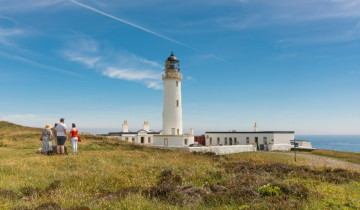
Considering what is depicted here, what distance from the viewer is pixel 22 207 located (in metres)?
6.29

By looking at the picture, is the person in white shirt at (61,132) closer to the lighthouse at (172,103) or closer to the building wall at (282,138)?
the lighthouse at (172,103)

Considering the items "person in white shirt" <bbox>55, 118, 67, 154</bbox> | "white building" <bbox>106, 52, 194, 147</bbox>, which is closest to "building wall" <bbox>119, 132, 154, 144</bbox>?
"white building" <bbox>106, 52, 194, 147</bbox>

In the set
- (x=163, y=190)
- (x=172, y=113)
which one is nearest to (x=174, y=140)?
(x=172, y=113)

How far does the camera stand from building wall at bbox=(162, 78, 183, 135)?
37.7m

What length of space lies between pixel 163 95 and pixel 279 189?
3192 cm

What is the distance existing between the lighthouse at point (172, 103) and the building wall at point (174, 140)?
89cm

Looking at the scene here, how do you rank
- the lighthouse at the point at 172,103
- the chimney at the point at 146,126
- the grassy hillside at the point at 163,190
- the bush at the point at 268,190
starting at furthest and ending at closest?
the chimney at the point at 146,126 < the lighthouse at the point at 172,103 < the bush at the point at 268,190 < the grassy hillside at the point at 163,190

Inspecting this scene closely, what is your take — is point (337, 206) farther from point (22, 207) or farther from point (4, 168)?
point (4, 168)

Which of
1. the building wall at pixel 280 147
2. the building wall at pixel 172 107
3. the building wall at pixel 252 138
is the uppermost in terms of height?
the building wall at pixel 172 107

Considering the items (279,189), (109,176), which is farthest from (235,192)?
(109,176)

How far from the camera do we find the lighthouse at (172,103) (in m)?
37.7

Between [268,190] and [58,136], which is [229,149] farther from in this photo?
[268,190]

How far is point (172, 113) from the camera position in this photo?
1487 inches

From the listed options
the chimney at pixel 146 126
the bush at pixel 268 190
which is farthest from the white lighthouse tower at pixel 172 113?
the bush at pixel 268 190
